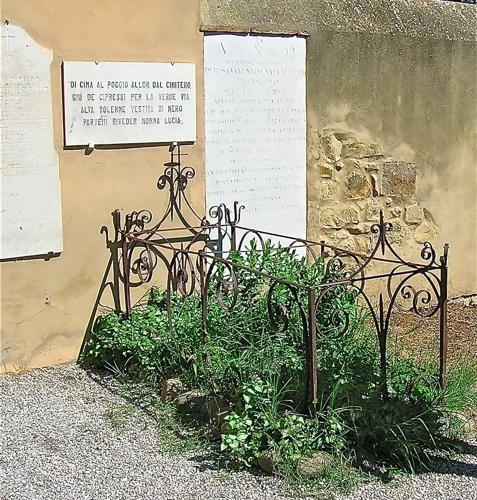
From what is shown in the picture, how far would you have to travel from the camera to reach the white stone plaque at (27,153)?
5.20 metres

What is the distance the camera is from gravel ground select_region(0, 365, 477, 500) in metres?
3.81

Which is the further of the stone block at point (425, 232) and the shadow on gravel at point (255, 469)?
the stone block at point (425, 232)

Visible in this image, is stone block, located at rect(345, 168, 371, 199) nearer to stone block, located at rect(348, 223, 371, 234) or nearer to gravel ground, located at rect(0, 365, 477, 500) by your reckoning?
stone block, located at rect(348, 223, 371, 234)

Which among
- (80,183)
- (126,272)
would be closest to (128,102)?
(80,183)

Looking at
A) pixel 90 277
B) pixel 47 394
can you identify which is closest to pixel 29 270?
pixel 90 277

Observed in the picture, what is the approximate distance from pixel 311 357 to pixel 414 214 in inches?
137

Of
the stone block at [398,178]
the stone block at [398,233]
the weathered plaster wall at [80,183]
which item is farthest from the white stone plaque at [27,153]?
the stone block at [398,233]

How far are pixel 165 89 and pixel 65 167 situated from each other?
84cm

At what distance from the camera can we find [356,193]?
273 inches

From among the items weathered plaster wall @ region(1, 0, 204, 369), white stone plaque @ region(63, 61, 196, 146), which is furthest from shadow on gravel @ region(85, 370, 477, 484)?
white stone plaque @ region(63, 61, 196, 146)

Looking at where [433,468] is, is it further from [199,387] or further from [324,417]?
[199,387]

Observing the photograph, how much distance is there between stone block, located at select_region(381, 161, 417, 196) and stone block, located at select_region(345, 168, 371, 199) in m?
0.16

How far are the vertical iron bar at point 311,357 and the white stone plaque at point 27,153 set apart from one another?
81.5 inches

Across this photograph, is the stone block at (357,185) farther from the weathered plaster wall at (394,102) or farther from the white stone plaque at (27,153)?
the white stone plaque at (27,153)
